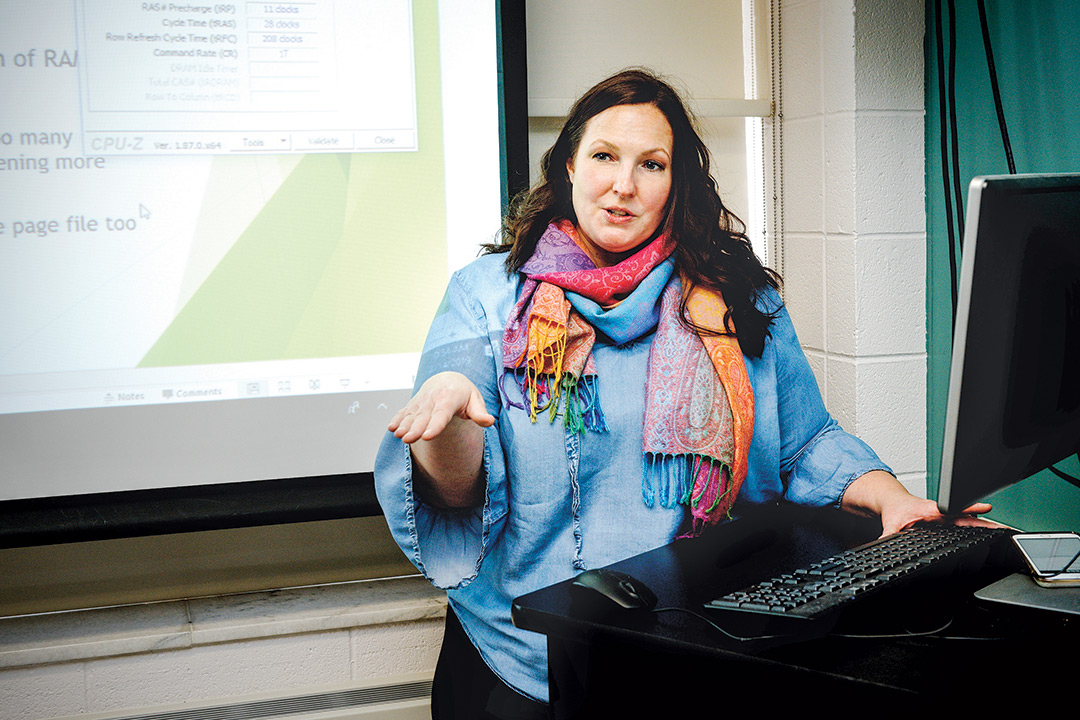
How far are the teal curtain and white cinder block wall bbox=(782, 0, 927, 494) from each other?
2cm

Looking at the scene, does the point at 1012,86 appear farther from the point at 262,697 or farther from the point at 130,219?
the point at 262,697

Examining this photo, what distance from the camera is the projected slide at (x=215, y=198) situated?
1.25 metres

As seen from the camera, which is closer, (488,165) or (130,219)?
(130,219)

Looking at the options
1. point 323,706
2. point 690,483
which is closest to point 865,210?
point 690,483

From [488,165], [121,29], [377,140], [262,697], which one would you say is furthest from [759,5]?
[262,697]

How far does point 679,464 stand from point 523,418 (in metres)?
0.23

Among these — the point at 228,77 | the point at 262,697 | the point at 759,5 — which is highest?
the point at 759,5

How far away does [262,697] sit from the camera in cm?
140

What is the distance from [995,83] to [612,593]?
3.56 feet

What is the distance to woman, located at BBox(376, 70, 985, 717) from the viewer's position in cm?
114

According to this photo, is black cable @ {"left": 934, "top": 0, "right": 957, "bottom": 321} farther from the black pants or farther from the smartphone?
the black pants

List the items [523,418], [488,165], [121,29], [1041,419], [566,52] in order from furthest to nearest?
[566,52]
[488,165]
[121,29]
[523,418]
[1041,419]

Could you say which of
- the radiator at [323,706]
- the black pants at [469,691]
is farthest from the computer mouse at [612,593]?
the radiator at [323,706]

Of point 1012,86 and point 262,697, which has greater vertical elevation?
point 1012,86
